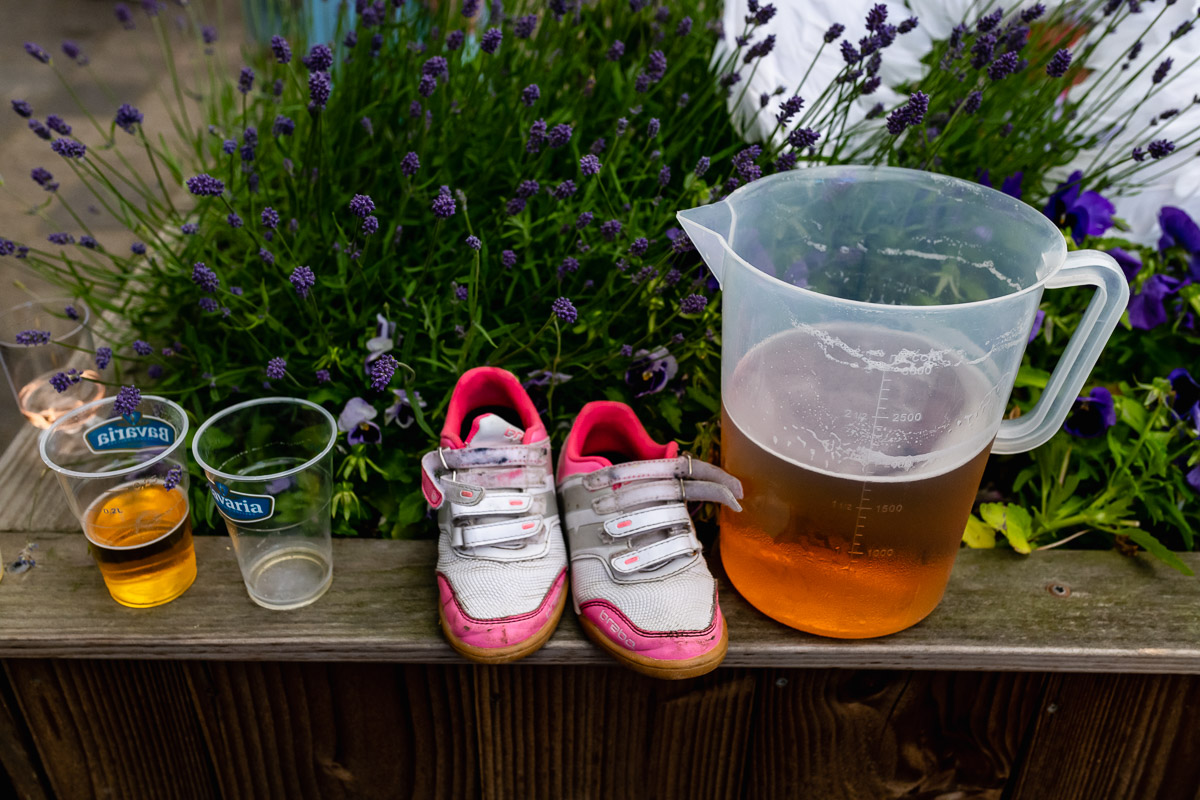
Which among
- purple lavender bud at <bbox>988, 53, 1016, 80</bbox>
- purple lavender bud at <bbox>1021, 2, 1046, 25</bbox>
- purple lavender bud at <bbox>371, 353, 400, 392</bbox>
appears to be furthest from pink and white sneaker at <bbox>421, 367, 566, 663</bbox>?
purple lavender bud at <bbox>1021, 2, 1046, 25</bbox>

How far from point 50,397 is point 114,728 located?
548 mm

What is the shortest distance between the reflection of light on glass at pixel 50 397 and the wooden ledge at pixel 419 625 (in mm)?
265

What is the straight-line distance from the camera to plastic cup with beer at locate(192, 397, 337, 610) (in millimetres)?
1142

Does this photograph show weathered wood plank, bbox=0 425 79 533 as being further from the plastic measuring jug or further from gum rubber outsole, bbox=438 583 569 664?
the plastic measuring jug

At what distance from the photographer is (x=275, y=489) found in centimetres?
114

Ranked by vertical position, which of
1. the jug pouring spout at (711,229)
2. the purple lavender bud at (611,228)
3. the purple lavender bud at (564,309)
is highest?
the jug pouring spout at (711,229)

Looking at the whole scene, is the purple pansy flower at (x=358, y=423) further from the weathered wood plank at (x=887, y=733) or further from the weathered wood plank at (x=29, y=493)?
the weathered wood plank at (x=887, y=733)

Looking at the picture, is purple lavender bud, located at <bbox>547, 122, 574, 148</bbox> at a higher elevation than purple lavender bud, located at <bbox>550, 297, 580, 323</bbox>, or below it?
higher

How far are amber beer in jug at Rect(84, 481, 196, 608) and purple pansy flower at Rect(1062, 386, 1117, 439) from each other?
3.97 feet

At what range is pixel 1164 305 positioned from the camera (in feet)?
4.95

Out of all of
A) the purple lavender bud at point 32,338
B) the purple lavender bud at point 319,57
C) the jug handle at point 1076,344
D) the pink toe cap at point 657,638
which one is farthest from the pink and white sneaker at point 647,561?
the purple lavender bud at point 32,338

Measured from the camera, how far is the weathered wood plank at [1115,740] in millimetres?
1287

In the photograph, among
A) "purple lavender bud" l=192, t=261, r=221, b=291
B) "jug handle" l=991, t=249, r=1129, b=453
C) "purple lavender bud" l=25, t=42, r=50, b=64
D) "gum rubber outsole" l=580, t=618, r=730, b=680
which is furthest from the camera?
"purple lavender bud" l=25, t=42, r=50, b=64

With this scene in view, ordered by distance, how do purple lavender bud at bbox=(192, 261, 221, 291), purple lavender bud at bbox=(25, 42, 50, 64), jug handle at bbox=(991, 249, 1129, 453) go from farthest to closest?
purple lavender bud at bbox=(25, 42, 50, 64) → purple lavender bud at bbox=(192, 261, 221, 291) → jug handle at bbox=(991, 249, 1129, 453)
